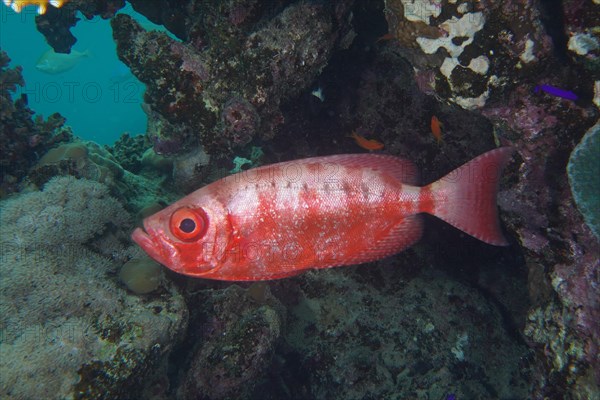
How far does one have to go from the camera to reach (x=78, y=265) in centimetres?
431

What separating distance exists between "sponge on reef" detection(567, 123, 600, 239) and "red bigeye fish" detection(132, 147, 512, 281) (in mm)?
602

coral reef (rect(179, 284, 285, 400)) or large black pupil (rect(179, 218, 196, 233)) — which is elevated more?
large black pupil (rect(179, 218, 196, 233))

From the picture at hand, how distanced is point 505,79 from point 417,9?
3.41ft

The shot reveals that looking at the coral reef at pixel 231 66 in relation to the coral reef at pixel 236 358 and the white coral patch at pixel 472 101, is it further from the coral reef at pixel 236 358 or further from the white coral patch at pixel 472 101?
the coral reef at pixel 236 358

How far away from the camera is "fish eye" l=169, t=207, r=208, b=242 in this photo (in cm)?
240

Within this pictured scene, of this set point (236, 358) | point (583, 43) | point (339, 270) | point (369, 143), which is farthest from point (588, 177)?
point (236, 358)

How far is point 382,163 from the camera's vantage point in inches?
108

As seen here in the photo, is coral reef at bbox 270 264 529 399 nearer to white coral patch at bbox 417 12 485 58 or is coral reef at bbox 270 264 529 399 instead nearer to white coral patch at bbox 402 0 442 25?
white coral patch at bbox 417 12 485 58

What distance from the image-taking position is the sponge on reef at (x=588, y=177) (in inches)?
99.8

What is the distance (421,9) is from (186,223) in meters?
2.85

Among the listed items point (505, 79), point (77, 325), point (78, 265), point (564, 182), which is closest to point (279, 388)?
point (77, 325)

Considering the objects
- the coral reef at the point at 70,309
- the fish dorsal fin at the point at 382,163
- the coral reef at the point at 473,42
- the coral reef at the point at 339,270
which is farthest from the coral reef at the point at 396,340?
the coral reef at the point at 473,42

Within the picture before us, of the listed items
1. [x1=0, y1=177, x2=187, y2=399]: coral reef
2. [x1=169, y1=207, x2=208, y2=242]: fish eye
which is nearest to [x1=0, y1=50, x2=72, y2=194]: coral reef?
[x1=0, y1=177, x2=187, y2=399]: coral reef

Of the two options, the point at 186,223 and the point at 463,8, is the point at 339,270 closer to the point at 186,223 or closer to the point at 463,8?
the point at 186,223
